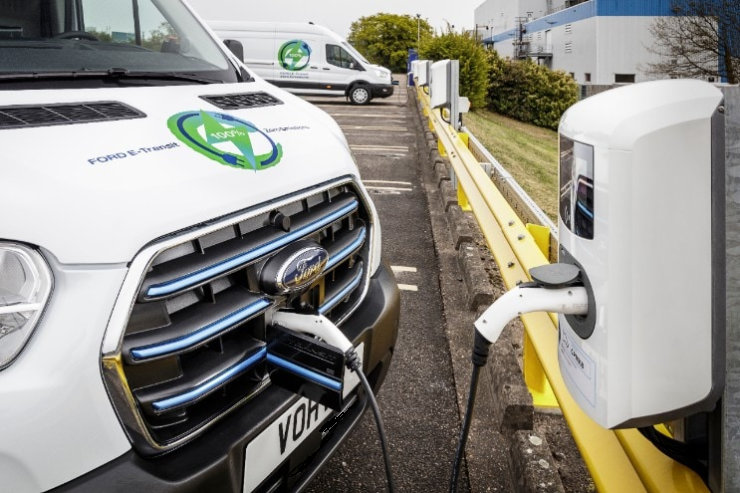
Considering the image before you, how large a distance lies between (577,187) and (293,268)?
35.4 inches

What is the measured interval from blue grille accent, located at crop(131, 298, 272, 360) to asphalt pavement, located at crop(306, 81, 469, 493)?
0.99 m

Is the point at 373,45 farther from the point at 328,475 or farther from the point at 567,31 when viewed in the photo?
the point at 328,475

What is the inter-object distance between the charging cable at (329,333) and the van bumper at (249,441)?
0.68 feet

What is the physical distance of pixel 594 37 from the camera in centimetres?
4316

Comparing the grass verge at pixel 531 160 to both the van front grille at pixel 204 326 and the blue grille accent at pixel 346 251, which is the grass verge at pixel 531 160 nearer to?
the blue grille accent at pixel 346 251

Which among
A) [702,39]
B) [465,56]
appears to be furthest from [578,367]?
[702,39]

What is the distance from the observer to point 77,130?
203cm

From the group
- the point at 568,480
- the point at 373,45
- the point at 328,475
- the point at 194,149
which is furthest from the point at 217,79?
the point at 373,45

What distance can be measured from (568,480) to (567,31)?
171 feet

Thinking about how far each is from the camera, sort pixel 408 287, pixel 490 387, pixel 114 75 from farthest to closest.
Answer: pixel 408 287, pixel 490 387, pixel 114 75

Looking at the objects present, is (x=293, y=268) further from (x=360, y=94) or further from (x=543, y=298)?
(x=360, y=94)

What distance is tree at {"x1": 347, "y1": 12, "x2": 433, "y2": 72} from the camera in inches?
2314

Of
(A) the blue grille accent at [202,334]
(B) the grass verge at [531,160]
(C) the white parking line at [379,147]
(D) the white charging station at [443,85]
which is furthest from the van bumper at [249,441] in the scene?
(C) the white parking line at [379,147]

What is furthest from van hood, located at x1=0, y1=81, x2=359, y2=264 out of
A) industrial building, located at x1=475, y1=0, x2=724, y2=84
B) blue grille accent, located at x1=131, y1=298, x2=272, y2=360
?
industrial building, located at x1=475, y1=0, x2=724, y2=84
